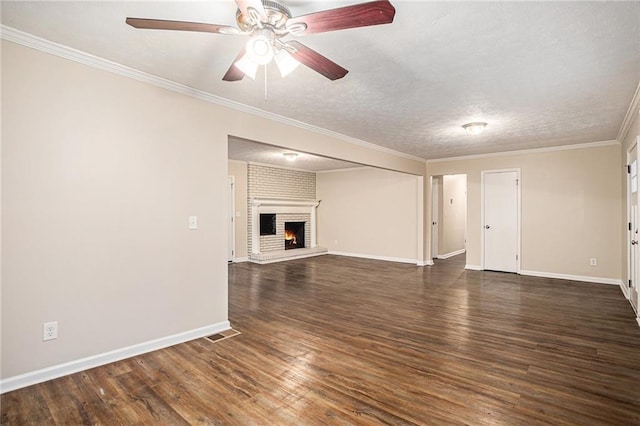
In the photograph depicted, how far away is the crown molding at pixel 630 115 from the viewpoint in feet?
10.4

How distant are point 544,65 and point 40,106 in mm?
3744

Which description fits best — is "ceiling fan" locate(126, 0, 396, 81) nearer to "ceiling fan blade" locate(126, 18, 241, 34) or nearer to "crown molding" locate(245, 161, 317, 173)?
"ceiling fan blade" locate(126, 18, 241, 34)

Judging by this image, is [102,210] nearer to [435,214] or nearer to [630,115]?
[630,115]

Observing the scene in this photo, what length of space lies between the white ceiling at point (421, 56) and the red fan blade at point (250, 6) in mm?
305

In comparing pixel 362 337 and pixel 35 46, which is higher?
pixel 35 46

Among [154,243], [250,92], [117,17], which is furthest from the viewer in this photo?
[250,92]

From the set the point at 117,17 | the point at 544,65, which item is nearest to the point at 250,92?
the point at 117,17

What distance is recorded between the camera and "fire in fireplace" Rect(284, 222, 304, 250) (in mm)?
8789

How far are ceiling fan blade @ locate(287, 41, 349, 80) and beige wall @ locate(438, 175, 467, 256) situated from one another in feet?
23.1

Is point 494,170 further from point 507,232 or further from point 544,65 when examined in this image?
point 544,65

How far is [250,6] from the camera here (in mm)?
1509

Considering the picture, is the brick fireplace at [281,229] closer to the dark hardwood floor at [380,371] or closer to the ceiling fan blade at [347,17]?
the dark hardwood floor at [380,371]

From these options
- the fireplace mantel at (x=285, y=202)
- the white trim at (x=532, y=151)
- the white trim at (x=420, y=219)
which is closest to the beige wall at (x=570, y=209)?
the white trim at (x=532, y=151)

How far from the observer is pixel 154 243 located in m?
2.84
